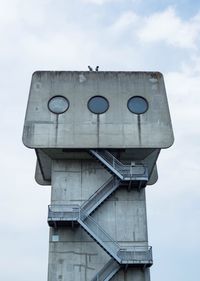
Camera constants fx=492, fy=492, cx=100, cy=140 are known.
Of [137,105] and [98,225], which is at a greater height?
[137,105]

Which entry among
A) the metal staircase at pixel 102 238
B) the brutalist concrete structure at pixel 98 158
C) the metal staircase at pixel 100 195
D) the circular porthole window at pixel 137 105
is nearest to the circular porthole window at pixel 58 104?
the brutalist concrete structure at pixel 98 158

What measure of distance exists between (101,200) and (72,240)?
2841 mm

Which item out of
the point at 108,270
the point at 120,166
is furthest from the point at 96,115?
the point at 108,270

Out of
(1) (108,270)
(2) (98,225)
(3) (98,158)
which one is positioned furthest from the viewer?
(3) (98,158)

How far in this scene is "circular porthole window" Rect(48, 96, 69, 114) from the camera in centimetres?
2994

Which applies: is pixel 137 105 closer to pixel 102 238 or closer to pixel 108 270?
pixel 102 238

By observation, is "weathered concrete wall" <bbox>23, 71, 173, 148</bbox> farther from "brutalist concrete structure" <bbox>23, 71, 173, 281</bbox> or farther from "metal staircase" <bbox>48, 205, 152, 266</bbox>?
"metal staircase" <bbox>48, 205, 152, 266</bbox>

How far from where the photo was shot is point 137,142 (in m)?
29.1

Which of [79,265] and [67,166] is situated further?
[67,166]

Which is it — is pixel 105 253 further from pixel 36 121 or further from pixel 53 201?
pixel 36 121

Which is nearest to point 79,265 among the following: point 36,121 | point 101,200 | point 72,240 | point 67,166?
point 72,240

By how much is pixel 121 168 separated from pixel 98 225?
11.8ft

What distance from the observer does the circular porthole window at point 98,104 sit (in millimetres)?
29938

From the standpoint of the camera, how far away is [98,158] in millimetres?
28812
